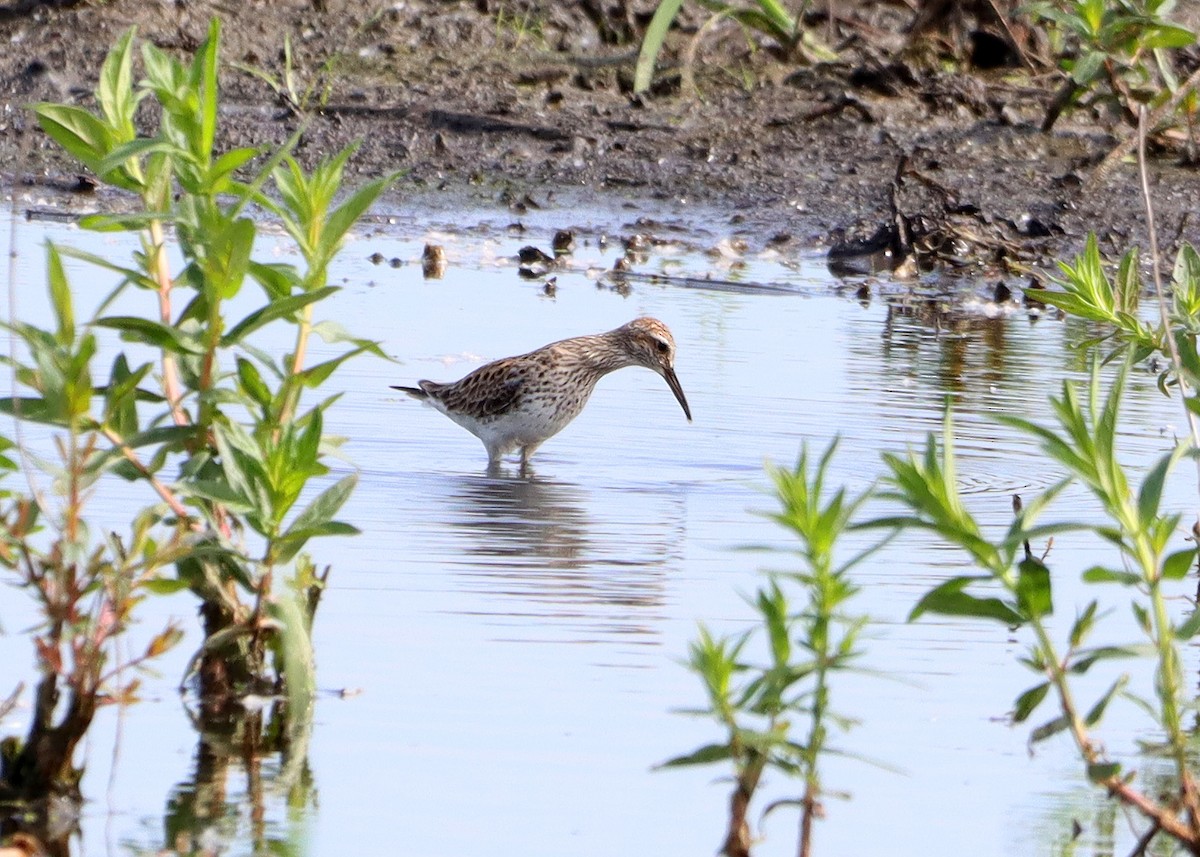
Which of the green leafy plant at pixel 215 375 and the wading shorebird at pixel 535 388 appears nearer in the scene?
the green leafy plant at pixel 215 375

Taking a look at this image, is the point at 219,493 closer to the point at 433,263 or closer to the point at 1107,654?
the point at 1107,654

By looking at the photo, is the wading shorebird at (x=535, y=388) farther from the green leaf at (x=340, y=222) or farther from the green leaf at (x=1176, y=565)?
the green leaf at (x=1176, y=565)

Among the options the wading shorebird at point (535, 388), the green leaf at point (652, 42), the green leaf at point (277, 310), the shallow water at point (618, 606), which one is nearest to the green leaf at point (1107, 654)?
the shallow water at point (618, 606)

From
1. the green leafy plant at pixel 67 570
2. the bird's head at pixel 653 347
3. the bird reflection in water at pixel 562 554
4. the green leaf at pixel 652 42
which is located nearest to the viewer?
the green leafy plant at pixel 67 570

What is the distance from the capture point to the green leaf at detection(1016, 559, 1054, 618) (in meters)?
3.67

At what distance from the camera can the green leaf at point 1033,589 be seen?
367 cm

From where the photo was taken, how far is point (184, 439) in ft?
14.2

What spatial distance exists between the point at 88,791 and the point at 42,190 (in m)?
9.52

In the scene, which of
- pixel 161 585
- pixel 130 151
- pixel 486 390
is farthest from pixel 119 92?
pixel 486 390

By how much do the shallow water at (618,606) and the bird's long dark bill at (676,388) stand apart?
0.11 meters

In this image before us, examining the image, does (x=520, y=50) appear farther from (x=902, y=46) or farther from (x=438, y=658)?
(x=438, y=658)

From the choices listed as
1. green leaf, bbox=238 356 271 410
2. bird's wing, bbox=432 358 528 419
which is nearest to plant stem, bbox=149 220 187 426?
green leaf, bbox=238 356 271 410

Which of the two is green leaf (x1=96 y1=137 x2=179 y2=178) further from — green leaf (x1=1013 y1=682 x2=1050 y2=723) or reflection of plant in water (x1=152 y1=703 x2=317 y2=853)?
green leaf (x1=1013 y1=682 x2=1050 y2=723)

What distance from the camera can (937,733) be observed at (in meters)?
4.63
